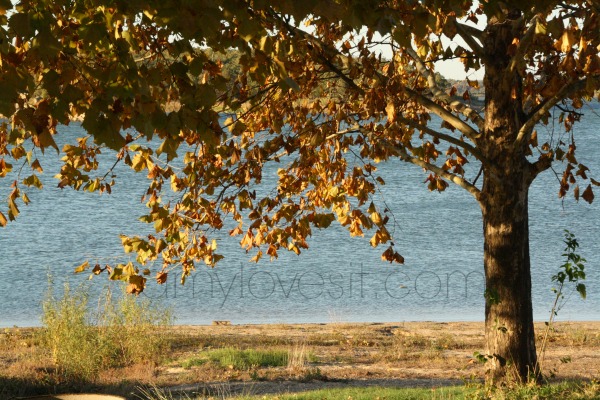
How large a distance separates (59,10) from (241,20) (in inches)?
74.6

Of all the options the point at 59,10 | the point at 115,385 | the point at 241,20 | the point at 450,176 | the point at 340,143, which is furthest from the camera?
the point at 115,385

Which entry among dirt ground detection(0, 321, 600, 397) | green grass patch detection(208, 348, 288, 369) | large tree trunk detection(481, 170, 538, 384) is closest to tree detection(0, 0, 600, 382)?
large tree trunk detection(481, 170, 538, 384)

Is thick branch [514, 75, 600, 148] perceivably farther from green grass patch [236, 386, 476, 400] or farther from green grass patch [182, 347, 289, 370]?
green grass patch [182, 347, 289, 370]

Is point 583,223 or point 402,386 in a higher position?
point 583,223

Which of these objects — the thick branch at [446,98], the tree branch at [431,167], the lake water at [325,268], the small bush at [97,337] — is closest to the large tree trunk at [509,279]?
the tree branch at [431,167]

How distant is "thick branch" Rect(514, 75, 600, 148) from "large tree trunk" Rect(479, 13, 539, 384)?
15 centimetres

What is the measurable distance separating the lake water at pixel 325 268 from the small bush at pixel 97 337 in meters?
0.86

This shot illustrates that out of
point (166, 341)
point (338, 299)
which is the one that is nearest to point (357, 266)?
point (338, 299)

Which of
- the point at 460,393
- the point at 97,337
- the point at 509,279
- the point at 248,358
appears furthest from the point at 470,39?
the point at 97,337

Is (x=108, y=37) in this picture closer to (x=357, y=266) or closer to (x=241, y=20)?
(x=241, y=20)

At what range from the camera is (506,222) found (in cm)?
815

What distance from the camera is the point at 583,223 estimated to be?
32.9 meters

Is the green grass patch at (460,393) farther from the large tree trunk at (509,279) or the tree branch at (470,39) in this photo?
the tree branch at (470,39)

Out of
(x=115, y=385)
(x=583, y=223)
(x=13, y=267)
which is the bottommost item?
(x=115, y=385)
